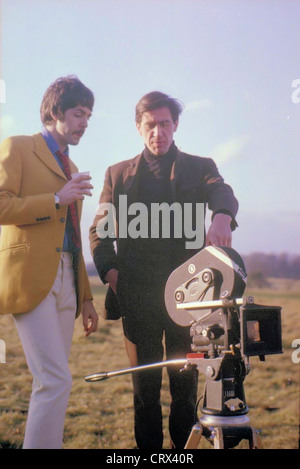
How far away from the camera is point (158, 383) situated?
6.68ft

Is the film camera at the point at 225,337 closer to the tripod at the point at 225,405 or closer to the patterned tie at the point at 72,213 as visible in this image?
the tripod at the point at 225,405

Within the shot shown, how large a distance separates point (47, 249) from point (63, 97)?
58 cm

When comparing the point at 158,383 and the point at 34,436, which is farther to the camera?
the point at 158,383

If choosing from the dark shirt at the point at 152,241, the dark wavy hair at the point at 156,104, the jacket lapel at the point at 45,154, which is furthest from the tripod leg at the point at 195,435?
the dark wavy hair at the point at 156,104

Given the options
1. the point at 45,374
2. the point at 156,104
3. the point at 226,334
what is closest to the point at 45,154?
the point at 156,104

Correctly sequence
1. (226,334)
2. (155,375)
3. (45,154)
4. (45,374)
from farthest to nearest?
(155,375)
(45,154)
(45,374)
(226,334)

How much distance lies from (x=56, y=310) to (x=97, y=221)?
0.61 meters

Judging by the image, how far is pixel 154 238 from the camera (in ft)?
6.98

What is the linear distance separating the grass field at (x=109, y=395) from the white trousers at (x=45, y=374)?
0.60m

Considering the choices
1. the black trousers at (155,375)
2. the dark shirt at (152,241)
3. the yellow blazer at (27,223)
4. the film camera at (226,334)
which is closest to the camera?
the film camera at (226,334)

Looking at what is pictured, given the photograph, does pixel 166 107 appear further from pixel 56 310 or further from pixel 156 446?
pixel 156 446

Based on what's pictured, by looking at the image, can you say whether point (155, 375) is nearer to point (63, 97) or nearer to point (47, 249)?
point (47, 249)

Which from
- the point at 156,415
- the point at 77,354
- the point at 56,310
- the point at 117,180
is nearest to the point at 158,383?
the point at 156,415

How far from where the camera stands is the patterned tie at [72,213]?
1883 millimetres
